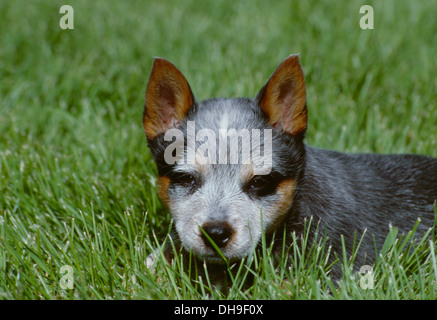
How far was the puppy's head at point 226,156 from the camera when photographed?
3611 mm

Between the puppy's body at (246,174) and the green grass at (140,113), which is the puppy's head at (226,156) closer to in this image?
the puppy's body at (246,174)

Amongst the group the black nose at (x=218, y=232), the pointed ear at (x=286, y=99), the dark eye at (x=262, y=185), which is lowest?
the black nose at (x=218, y=232)

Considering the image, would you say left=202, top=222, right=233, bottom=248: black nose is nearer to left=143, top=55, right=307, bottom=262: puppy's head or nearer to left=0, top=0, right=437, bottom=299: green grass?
left=143, top=55, right=307, bottom=262: puppy's head

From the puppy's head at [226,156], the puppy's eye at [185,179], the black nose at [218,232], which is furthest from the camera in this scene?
the puppy's eye at [185,179]

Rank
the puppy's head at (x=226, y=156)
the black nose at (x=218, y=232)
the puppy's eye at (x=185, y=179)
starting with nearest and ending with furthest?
the black nose at (x=218, y=232)
the puppy's head at (x=226, y=156)
the puppy's eye at (x=185, y=179)

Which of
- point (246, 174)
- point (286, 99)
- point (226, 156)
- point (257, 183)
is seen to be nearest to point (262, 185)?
point (257, 183)

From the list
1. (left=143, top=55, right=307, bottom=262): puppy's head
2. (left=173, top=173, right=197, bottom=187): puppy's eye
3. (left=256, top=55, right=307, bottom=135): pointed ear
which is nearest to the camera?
(left=143, top=55, right=307, bottom=262): puppy's head

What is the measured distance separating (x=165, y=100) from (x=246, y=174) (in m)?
0.87

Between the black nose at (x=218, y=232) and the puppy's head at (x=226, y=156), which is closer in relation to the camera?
the black nose at (x=218, y=232)

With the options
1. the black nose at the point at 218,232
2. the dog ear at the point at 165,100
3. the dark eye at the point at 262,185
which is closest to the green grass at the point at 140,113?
the black nose at the point at 218,232

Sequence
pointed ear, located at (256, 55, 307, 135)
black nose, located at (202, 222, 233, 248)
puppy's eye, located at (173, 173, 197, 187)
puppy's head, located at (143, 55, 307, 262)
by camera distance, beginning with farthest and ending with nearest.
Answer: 1. puppy's eye, located at (173, 173, 197, 187)
2. pointed ear, located at (256, 55, 307, 135)
3. puppy's head, located at (143, 55, 307, 262)
4. black nose, located at (202, 222, 233, 248)

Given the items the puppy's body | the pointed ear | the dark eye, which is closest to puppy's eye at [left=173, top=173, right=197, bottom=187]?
the puppy's body

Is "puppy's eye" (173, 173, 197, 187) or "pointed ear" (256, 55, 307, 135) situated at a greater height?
"pointed ear" (256, 55, 307, 135)

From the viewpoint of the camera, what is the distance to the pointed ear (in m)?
3.72
